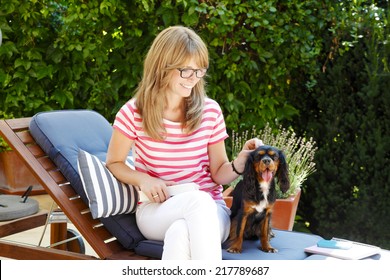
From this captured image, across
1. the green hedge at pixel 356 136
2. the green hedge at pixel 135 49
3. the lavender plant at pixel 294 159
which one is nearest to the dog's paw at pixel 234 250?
the lavender plant at pixel 294 159

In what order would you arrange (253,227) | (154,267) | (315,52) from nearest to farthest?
(154,267) → (253,227) → (315,52)

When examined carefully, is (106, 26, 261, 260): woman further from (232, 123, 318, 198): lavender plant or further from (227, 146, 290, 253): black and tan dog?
(232, 123, 318, 198): lavender plant

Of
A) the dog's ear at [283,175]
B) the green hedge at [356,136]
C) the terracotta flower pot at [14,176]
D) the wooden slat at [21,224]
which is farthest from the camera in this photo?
the terracotta flower pot at [14,176]

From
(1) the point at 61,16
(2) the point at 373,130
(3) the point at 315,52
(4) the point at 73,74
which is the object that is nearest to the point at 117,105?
(4) the point at 73,74

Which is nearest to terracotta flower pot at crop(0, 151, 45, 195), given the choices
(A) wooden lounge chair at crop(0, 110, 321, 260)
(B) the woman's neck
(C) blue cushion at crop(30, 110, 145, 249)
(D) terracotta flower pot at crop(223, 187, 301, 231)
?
(D) terracotta flower pot at crop(223, 187, 301, 231)

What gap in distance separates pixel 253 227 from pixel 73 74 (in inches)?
111

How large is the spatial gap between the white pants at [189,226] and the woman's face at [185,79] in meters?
0.41

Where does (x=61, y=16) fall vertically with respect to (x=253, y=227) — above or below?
above

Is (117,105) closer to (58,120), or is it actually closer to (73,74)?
(73,74)

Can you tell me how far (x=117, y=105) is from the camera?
495 cm

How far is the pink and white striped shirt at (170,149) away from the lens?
2750mm

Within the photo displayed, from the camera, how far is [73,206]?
9.19 feet

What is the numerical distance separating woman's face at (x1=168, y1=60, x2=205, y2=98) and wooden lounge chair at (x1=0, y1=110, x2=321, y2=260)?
0.56 m

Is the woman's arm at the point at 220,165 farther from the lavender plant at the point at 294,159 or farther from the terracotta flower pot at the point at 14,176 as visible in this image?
the terracotta flower pot at the point at 14,176
